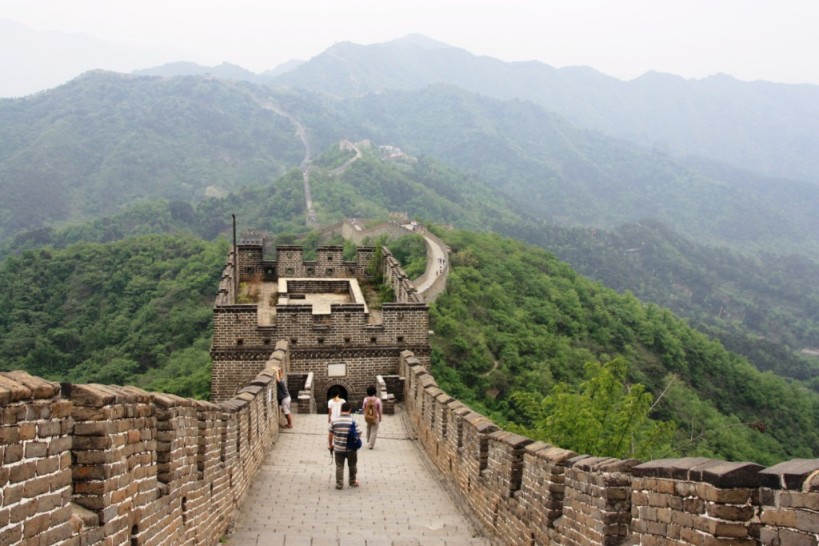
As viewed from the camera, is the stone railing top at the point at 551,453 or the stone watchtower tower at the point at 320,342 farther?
the stone watchtower tower at the point at 320,342

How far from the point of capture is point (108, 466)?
16.2ft

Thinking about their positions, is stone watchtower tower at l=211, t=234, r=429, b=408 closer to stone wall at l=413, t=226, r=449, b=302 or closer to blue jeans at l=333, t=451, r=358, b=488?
blue jeans at l=333, t=451, r=358, b=488

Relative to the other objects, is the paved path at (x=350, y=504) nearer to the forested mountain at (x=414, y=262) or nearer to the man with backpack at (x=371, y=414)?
the man with backpack at (x=371, y=414)

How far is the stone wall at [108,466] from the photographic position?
3760 millimetres

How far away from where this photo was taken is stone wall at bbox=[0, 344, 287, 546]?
376 cm

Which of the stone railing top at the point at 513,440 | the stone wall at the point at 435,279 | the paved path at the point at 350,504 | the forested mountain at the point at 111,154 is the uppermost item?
the forested mountain at the point at 111,154

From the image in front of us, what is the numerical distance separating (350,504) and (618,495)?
528 centimetres

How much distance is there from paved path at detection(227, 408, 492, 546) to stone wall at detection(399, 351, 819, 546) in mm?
521

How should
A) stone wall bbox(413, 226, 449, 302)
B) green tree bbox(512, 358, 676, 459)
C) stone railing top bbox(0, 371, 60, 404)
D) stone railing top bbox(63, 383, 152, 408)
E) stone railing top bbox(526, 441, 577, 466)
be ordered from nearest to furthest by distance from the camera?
stone railing top bbox(0, 371, 60, 404) < stone railing top bbox(63, 383, 152, 408) < stone railing top bbox(526, 441, 577, 466) < green tree bbox(512, 358, 676, 459) < stone wall bbox(413, 226, 449, 302)

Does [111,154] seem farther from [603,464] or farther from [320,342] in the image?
[603,464]

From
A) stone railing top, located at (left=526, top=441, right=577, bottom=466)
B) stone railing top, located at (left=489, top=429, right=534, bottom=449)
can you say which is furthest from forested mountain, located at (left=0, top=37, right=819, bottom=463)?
stone railing top, located at (left=526, top=441, right=577, bottom=466)

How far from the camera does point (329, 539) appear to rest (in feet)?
28.8

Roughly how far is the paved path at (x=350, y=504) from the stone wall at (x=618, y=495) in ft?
1.71

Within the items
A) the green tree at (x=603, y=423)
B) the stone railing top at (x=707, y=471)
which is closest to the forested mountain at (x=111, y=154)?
the green tree at (x=603, y=423)
